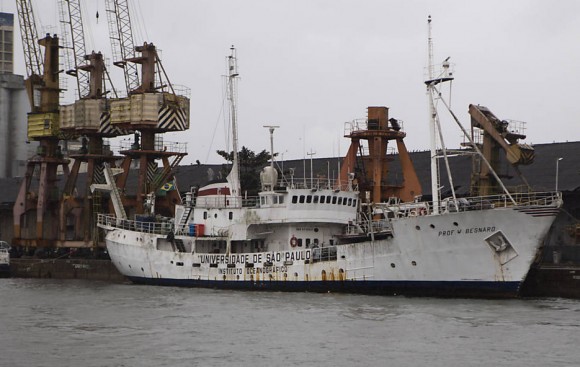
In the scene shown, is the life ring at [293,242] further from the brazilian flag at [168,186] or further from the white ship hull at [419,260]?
the brazilian flag at [168,186]

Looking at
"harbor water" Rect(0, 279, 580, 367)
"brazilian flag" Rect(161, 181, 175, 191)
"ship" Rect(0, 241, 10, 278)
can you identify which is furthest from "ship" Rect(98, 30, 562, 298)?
"ship" Rect(0, 241, 10, 278)

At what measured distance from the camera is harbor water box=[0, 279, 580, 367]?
32.8 meters

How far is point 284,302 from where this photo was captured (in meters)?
48.8

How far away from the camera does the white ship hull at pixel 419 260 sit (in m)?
47.5

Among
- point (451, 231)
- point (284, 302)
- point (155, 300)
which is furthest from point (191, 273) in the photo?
point (451, 231)

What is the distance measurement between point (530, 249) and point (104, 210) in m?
43.4

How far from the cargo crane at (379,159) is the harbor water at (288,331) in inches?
659

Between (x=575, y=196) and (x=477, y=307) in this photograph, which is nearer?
(x=477, y=307)

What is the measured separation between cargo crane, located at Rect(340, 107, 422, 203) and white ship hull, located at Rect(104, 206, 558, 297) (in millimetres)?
12479

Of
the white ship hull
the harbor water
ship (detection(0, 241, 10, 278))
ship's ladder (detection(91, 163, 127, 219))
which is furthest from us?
ship (detection(0, 241, 10, 278))

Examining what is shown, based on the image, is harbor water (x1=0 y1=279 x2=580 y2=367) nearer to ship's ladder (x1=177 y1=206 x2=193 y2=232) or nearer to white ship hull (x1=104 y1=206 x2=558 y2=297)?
white ship hull (x1=104 y1=206 x2=558 y2=297)

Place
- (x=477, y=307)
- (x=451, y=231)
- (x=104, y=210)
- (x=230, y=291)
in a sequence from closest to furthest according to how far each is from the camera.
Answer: (x=477, y=307) < (x=451, y=231) < (x=230, y=291) < (x=104, y=210)

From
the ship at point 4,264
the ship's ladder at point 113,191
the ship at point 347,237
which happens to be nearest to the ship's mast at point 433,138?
the ship at point 347,237

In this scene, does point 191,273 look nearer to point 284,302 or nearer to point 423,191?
point 284,302
